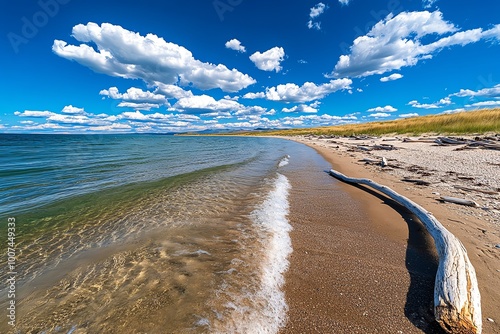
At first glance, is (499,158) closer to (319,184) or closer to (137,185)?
(319,184)

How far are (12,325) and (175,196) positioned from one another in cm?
522

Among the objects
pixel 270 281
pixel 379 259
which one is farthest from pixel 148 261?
pixel 379 259

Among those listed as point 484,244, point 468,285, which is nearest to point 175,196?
point 468,285

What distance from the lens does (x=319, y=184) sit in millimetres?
9039

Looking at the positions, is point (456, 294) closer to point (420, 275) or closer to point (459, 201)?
point (420, 275)

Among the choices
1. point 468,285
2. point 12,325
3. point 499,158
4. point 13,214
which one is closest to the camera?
point 468,285
